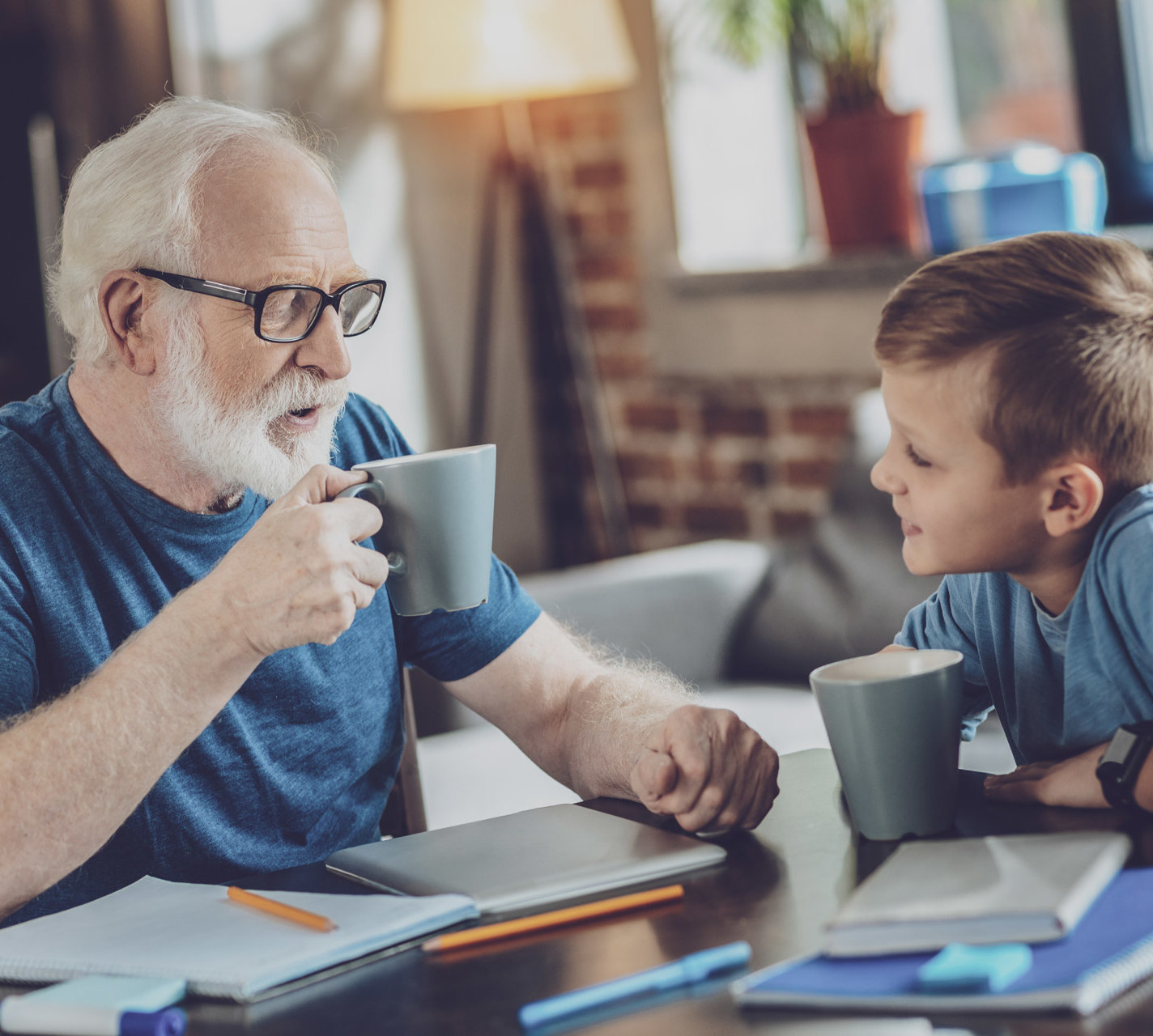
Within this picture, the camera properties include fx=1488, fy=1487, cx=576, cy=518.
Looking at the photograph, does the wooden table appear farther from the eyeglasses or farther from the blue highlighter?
the eyeglasses

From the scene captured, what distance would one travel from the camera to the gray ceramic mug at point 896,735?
884mm

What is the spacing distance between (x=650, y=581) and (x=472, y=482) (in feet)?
4.66

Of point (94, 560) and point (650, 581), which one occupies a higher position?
point (94, 560)

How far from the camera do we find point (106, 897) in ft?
3.12

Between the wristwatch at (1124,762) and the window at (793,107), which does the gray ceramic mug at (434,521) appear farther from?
the window at (793,107)

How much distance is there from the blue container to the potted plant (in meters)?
0.28

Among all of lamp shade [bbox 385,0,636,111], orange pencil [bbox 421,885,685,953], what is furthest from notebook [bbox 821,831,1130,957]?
lamp shade [bbox 385,0,636,111]

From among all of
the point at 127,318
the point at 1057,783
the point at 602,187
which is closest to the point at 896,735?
the point at 1057,783

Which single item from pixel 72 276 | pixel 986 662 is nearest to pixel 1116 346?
pixel 986 662

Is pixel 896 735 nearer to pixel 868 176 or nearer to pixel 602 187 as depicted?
pixel 868 176

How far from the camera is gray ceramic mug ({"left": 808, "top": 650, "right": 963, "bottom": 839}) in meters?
0.88

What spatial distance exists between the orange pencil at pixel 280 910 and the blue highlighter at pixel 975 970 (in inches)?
13.3

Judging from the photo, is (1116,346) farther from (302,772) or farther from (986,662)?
(302,772)

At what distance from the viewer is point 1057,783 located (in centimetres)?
95
